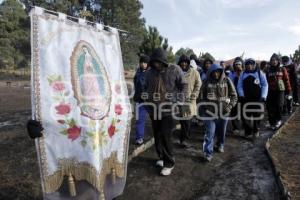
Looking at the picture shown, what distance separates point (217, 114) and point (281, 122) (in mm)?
3520

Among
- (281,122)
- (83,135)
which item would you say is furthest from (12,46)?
(83,135)

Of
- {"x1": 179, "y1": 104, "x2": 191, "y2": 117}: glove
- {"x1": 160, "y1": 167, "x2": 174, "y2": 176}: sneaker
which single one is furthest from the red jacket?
{"x1": 160, "y1": 167, "x2": 174, "y2": 176}: sneaker

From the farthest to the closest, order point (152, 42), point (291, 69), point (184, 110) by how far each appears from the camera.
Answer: point (152, 42)
point (291, 69)
point (184, 110)

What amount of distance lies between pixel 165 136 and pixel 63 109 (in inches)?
85.5

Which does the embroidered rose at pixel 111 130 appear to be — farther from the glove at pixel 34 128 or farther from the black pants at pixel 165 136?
the black pants at pixel 165 136

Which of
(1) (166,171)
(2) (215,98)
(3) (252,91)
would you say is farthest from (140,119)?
(3) (252,91)

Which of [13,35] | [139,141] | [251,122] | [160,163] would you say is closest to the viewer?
[160,163]

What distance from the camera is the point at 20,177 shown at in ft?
16.4

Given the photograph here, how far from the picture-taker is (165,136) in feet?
16.1

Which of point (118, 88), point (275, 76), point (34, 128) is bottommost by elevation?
point (34, 128)

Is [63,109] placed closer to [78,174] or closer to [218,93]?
Answer: [78,174]

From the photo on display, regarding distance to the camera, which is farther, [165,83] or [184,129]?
A: [184,129]

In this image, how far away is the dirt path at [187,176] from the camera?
4.36 metres

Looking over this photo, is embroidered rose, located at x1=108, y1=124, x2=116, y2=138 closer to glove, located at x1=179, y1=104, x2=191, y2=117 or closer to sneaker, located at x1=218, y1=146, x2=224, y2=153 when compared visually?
glove, located at x1=179, y1=104, x2=191, y2=117
